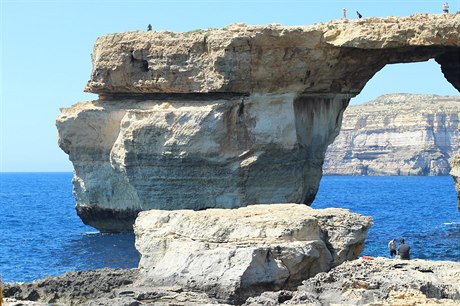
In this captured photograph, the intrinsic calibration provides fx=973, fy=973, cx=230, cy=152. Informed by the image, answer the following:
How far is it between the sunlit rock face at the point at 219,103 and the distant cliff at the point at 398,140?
98125mm

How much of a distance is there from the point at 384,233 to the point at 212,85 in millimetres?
11582

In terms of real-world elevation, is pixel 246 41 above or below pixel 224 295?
above

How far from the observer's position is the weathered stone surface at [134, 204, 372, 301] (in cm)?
2083

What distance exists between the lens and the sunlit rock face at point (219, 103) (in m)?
40.0

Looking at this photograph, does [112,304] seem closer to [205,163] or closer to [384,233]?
[205,163]

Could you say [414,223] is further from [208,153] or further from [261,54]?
[261,54]

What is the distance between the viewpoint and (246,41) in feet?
130

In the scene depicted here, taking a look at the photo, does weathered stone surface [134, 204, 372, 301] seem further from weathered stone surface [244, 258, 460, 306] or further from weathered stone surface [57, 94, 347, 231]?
weathered stone surface [57, 94, 347, 231]

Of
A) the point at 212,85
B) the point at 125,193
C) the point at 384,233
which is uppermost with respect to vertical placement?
the point at 212,85

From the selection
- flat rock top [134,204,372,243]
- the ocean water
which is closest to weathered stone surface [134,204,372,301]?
flat rock top [134,204,372,243]

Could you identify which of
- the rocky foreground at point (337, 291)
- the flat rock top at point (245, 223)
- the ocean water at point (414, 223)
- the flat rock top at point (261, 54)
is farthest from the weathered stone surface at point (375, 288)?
the flat rock top at point (261, 54)

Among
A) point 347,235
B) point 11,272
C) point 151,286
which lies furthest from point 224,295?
point 11,272

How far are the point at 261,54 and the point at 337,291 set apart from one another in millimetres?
22448

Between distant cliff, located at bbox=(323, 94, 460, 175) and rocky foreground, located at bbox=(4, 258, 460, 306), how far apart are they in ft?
387
